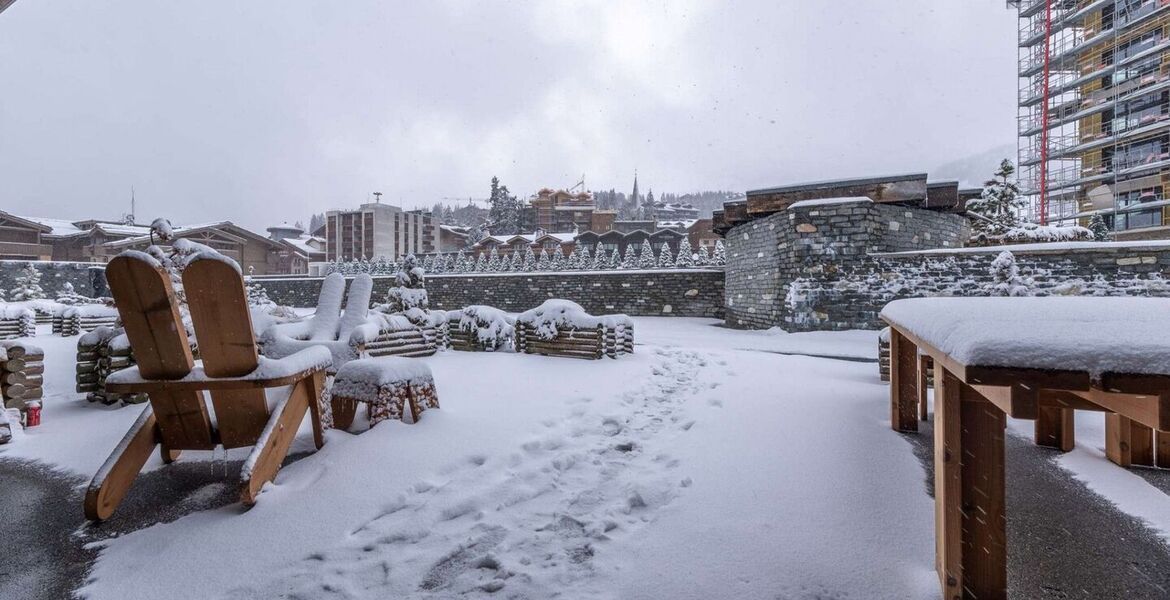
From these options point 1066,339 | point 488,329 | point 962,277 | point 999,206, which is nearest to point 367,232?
point 488,329

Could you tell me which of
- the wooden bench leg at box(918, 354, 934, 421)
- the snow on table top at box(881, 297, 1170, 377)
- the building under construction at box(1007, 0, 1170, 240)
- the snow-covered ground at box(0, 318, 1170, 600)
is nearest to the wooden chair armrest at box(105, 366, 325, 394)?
the snow-covered ground at box(0, 318, 1170, 600)

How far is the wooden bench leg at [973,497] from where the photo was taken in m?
1.52

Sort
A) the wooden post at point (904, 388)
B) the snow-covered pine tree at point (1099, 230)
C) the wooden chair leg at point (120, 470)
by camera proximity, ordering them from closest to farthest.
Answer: the wooden chair leg at point (120, 470) → the wooden post at point (904, 388) → the snow-covered pine tree at point (1099, 230)

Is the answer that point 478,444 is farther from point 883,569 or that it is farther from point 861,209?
point 861,209

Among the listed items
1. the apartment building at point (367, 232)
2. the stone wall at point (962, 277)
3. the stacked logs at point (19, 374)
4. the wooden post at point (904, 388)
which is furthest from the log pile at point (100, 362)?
the apartment building at point (367, 232)

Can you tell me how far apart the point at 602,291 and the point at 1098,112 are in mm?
33346

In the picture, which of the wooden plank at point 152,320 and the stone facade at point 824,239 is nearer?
the wooden plank at point 152,320

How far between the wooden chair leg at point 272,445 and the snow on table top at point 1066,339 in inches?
113

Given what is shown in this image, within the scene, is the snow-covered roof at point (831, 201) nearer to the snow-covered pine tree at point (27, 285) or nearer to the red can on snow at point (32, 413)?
the red can on snow at point (32, 413)

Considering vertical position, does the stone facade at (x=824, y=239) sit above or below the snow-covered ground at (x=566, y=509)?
above

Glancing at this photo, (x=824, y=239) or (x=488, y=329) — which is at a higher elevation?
(x=824, y=239)

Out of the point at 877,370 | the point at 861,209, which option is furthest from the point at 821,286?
the point at 877,370

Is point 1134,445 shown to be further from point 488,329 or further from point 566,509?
point 488,329

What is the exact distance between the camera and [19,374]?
3744mm
